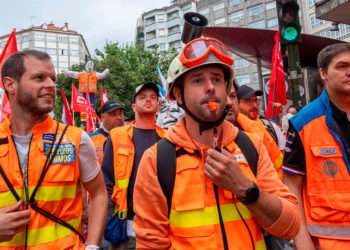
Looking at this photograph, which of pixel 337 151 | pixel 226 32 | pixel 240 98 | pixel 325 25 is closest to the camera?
pixel 337 151

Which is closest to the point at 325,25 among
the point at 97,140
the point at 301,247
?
the point at 97,140

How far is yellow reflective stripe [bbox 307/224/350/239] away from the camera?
267 cm

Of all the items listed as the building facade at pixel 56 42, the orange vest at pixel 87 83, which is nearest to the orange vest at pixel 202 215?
the orange vest at pixel 87 83

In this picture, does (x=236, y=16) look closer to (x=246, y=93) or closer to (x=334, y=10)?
(x=334, y=10)

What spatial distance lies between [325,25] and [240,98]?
158ft

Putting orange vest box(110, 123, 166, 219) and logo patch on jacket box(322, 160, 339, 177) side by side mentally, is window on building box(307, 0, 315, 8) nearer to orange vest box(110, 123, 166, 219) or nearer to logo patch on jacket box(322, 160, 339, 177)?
orange vest box(110, 123, 166, 219)

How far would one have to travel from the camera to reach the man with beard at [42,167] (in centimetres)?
259

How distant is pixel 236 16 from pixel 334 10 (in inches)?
2468

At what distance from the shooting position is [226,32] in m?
17.6

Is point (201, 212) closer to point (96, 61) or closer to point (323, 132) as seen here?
point (323, 132)

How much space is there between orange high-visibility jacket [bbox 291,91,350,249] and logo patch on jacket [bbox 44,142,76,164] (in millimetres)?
1599

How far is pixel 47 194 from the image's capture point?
8.68 feet

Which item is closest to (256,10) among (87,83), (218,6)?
(218,6)

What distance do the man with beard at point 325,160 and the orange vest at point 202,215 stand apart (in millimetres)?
832
